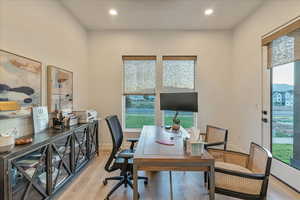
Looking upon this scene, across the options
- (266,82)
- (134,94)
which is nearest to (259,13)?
(266,82)

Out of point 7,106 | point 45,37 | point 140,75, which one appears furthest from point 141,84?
point 7,106

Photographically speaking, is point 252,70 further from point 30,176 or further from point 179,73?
point 30,176

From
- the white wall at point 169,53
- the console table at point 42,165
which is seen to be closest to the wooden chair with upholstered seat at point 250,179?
the console table at point 42,165

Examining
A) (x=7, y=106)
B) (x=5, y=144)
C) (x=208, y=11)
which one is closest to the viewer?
(x=5, y=144)

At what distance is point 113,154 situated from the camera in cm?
223

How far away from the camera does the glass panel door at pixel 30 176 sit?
1.58 m

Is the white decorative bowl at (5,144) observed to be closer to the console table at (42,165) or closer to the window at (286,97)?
the console table at (42,165)

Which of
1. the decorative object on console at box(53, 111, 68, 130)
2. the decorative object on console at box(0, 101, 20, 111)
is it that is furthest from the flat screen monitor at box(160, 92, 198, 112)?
the decorative object on console at box(0, 101, 20, 111)

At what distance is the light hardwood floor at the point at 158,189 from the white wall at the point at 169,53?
1592mm

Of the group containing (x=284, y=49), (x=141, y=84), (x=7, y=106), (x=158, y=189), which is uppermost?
(x=284, y=49)

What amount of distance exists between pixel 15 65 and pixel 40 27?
81cm

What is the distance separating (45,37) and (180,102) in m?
2.41

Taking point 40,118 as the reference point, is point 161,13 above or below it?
above

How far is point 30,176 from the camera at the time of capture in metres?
1.70
